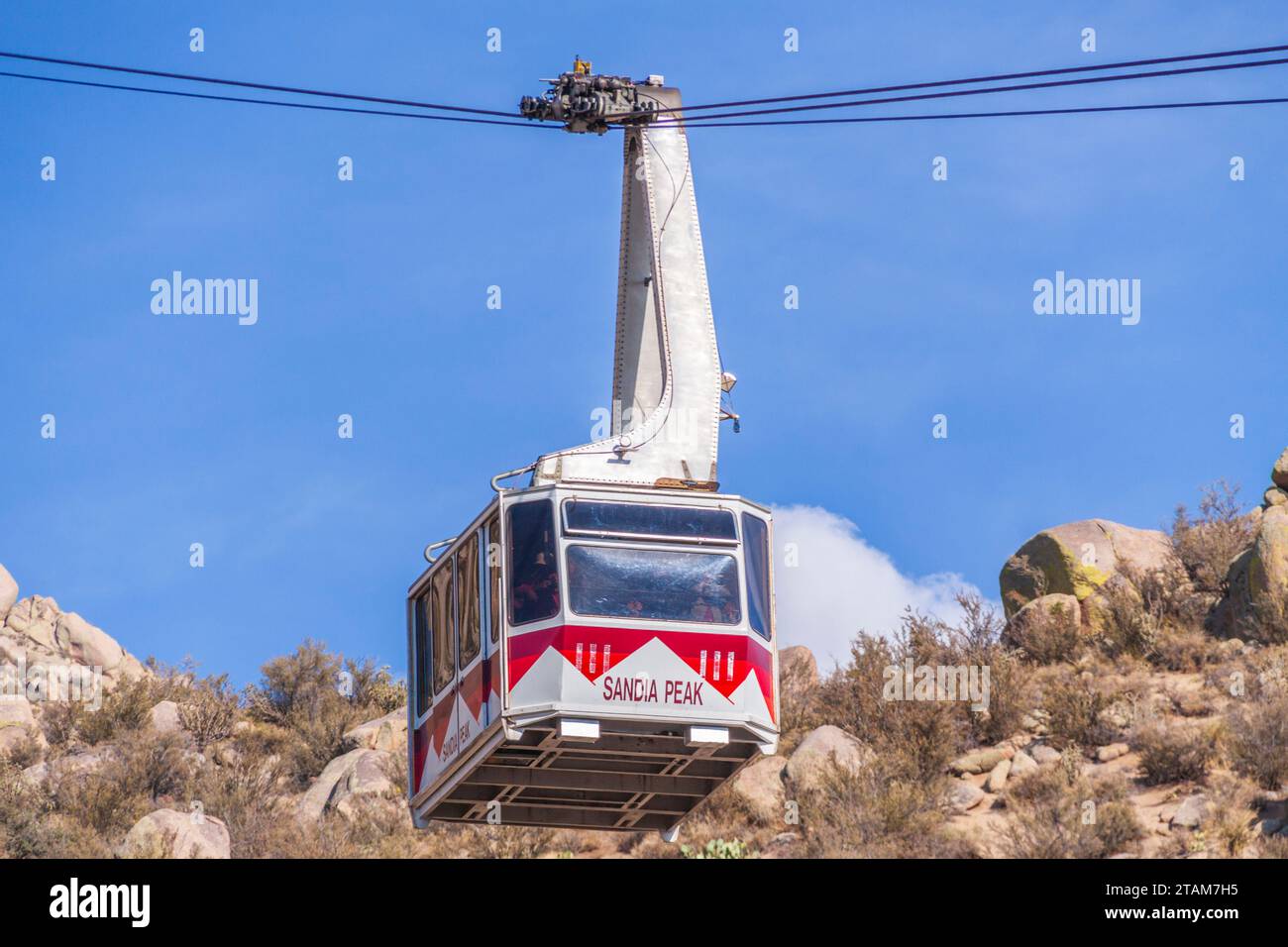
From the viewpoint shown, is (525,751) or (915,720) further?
(915,720)

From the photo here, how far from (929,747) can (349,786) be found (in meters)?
10.9

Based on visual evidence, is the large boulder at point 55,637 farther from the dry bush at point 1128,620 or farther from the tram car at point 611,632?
the tram car at point 611,632

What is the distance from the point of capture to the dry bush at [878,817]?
1282 inches

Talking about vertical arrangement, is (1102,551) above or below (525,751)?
above

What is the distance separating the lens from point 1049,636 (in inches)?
1633

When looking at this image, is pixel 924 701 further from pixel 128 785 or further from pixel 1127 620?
pixel 128 785

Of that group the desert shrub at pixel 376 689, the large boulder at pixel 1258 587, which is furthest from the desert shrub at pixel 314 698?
the large boulder at pixel 1258 587

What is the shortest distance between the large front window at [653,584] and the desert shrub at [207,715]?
89.4 feet

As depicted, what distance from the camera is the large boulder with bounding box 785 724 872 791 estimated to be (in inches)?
1420

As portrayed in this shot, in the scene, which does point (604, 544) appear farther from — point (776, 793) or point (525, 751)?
point (776, 793)

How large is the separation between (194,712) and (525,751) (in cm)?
2698

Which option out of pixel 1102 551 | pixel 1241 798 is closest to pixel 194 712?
pixel 1102 551

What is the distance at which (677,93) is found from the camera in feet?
82.6

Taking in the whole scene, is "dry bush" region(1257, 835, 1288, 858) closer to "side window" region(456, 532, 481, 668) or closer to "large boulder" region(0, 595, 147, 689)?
"side window" region(456, 532, 481, 668)
